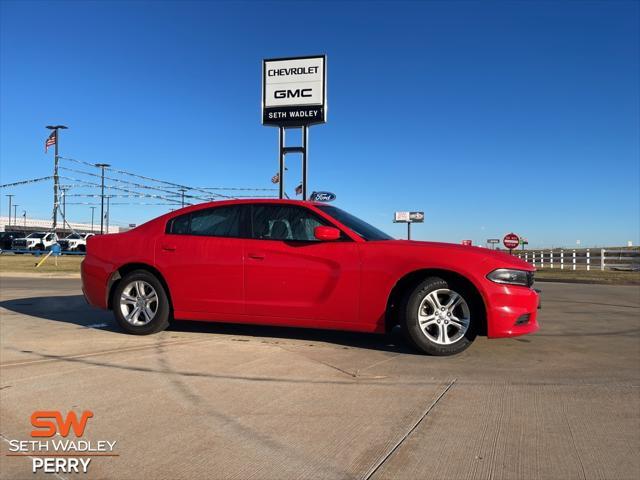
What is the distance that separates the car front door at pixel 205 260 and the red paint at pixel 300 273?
1cm

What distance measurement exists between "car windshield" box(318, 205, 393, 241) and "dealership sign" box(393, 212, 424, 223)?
100 ft

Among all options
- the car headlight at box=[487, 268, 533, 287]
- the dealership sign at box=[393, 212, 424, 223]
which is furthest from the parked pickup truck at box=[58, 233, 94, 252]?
the car headlight at box=[487, 268, 533, 287]

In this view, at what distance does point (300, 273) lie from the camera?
17.3 feet

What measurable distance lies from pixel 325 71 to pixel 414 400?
1197cm

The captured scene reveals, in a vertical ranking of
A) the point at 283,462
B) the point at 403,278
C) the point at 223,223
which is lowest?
the point at 283,462

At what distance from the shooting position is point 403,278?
16.7 feet

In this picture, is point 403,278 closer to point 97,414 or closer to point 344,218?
point 344,218

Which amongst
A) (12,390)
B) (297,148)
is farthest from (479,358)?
(297,148)

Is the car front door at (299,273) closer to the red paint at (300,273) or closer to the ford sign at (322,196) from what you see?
the red paint at (300,273)

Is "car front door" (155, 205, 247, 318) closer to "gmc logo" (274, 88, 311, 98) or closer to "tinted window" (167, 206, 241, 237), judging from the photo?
"tinted window" (167, 206, 241, 237)

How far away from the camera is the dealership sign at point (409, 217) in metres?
37.2

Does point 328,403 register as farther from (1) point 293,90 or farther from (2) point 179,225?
(1) point 293,90

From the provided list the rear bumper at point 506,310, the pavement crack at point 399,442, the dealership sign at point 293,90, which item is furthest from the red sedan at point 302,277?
the dealership sign at point 293,90

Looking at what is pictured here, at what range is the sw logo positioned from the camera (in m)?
3.07
